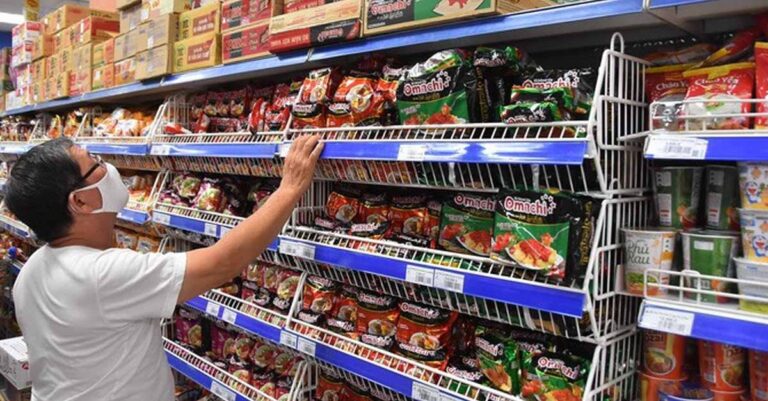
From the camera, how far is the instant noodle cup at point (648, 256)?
1.21 metres

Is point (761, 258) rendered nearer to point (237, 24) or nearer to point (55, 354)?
point (55, 354)

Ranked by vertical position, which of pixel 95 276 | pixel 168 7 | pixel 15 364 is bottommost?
pixel 15 364

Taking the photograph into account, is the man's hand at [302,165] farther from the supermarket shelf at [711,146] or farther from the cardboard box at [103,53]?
the cardboard box at [103,53]

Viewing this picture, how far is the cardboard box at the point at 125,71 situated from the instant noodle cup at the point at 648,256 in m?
2.74

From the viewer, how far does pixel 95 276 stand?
60.0 inches

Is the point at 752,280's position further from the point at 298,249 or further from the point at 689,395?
the point at 298,249

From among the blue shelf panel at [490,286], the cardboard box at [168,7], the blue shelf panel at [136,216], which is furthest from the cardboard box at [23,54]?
the blue shelf panel at [490,286]

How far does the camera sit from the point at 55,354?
1.64m

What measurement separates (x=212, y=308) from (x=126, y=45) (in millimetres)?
1698

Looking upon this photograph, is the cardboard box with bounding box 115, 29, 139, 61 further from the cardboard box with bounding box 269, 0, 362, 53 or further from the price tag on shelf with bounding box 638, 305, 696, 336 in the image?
the price tag on shelf with bounding box 638, 305, 696, 336

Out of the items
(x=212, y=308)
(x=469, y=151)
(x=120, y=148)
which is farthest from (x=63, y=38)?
(x=469, y=151)

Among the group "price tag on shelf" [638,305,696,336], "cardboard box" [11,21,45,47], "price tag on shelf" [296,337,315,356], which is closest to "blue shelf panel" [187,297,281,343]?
"price tag on shelf" [296,337,315,356]

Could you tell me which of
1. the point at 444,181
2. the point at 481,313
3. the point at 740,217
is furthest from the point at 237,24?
the point at 740,217

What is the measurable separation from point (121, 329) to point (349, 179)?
795mm
